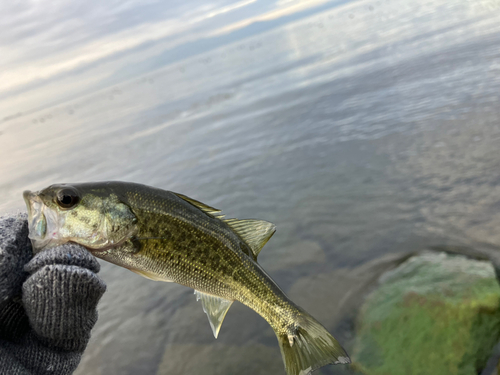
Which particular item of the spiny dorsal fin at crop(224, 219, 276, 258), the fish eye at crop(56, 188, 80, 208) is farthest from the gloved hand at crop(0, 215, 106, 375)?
the spiny dorsal fin at crop(224, 219, 276, 258)

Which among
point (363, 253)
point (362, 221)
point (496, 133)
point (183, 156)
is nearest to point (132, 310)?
point (363, 253)

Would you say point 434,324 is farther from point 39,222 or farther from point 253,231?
point 39,222

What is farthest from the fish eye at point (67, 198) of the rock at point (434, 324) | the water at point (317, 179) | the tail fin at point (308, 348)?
the rock at point (434, 324)

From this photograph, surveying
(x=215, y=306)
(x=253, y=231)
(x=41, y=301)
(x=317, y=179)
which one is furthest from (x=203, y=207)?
(x=317, y=179)

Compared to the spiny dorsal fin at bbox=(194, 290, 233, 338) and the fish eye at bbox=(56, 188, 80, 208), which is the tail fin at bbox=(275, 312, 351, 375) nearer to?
the spiny dorsal fin at bbox=(194, 290, 233, 338)

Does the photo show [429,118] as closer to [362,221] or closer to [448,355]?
[362,221]
